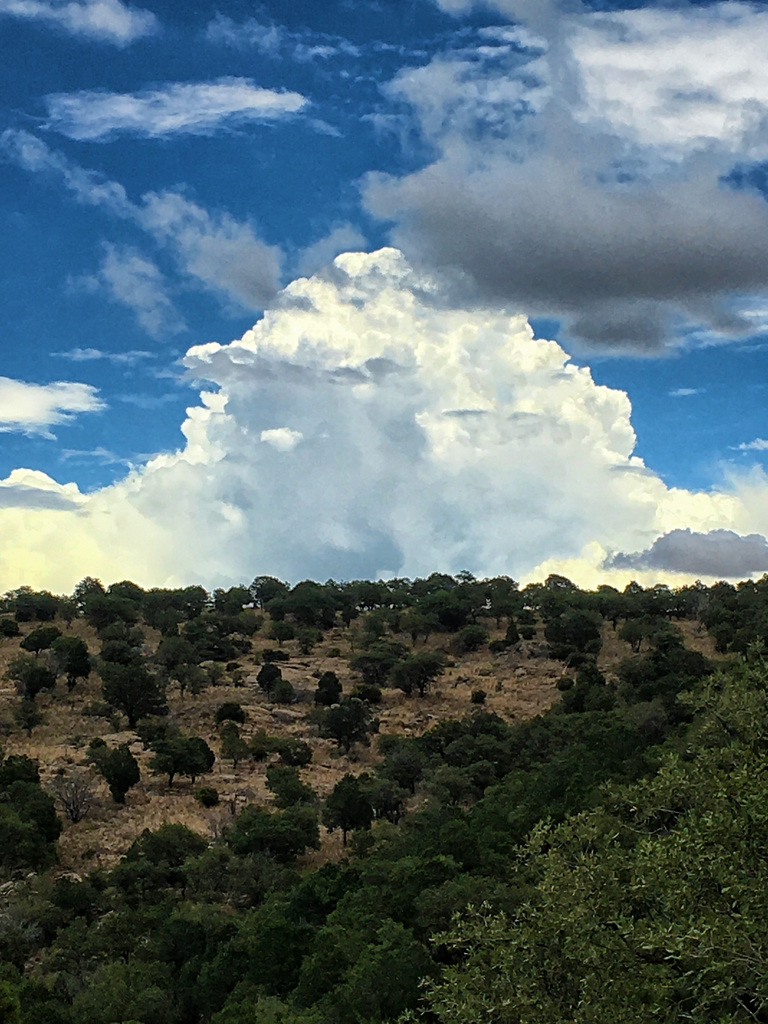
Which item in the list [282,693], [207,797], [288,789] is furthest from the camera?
[282,693]

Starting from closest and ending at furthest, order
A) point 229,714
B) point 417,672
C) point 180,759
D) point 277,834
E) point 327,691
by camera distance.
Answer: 1. point 277,834
2. point 180,759
3. point 229,714
4. point 327,691
5. point 417,672

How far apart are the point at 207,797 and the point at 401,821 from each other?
15.2 meters

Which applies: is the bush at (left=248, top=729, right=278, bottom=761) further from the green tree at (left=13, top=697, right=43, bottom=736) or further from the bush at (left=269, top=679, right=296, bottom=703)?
the green tree at (left=13, top=697, right=43, bottom=736)

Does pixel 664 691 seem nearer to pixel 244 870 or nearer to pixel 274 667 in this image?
pixel 244 870

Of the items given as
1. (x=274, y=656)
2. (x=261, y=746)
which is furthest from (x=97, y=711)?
(x=274, y=656)

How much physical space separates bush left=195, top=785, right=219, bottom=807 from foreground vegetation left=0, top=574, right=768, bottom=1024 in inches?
14.6

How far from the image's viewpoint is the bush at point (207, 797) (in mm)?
66562

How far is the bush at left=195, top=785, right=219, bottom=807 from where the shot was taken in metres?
66.6

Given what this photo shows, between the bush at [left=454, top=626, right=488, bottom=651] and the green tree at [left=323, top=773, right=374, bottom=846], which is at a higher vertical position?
the bush at [left=454, top=626, right=488, bottom=651]

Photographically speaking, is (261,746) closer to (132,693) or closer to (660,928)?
(132,693)

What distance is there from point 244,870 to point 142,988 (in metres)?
14.2

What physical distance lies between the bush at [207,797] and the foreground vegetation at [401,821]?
0.37m

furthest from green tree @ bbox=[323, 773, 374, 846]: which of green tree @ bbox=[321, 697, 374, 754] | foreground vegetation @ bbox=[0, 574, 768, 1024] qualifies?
green tree @ bbox=[321, 697, 374, 754]

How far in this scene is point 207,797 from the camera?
6662 cm
